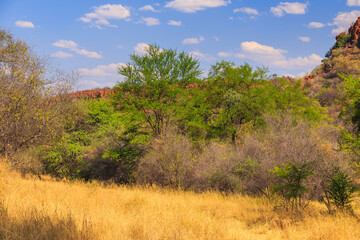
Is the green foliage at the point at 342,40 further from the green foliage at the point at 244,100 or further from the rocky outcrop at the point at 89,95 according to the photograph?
the rocky outcrop at the point at 89,95

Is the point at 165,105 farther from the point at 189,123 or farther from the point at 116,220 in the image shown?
the point at 116,220

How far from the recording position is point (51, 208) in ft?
18.1

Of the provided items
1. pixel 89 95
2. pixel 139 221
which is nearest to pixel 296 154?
pixel 139 221

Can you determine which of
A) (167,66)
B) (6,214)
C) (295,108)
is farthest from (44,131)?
(295,108)

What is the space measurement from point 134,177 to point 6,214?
17.1 metres

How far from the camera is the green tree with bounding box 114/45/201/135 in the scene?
2078 cm

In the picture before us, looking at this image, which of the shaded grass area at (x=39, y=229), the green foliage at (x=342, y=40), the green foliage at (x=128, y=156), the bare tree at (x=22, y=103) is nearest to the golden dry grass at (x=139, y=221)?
the shaded grass area at (x=39, y=229)

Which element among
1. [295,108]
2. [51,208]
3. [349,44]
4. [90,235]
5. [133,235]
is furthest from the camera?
[349,44]

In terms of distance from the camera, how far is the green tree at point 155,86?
20781 mm

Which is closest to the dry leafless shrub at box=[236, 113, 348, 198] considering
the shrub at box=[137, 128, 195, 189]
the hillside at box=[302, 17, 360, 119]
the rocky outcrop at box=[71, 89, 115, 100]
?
the shrub at box=[137, 128, 195, 189]

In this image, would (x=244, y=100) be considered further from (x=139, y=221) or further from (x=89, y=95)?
(x=89, y=95)

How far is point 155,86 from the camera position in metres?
21.0

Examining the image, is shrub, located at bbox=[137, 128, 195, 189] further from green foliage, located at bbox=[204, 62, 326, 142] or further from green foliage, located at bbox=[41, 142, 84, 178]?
green foliage, located at bbox=[41, 142, 84, 178]

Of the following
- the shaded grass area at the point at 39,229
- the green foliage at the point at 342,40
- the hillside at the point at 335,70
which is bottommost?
the shaded grass area at the point at 39,229
